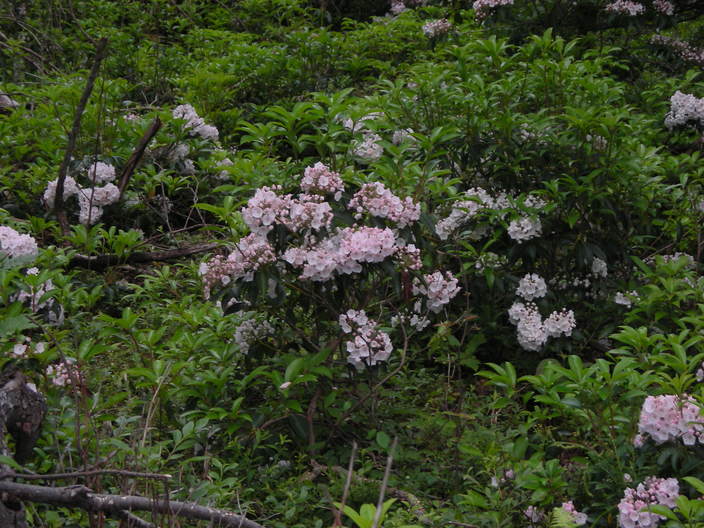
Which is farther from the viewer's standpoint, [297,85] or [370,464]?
[297,85]

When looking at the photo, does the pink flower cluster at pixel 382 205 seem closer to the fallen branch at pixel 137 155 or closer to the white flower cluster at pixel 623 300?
the white flower cluster at pixel 623 300

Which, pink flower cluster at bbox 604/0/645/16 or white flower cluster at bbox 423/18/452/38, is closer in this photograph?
pink flower cluster at bbox 604/0/645/16

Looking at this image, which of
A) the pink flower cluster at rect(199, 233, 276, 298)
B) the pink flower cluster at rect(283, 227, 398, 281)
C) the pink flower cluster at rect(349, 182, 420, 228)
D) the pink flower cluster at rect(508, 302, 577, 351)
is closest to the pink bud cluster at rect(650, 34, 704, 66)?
the pink flower cluster at rect(508, 302, 577, 351)

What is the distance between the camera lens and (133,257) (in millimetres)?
5180

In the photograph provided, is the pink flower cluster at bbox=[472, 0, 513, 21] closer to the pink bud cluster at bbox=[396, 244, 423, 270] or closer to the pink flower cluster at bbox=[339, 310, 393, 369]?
the pink bud cluster at bbox=[396, 244, 423, 270]

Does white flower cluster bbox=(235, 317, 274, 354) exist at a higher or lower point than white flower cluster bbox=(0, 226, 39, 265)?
lower

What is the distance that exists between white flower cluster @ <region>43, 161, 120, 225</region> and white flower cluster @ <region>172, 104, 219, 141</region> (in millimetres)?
916

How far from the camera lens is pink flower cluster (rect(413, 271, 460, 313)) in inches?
134

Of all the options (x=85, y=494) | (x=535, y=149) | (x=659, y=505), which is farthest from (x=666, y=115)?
(x=85, y=494)

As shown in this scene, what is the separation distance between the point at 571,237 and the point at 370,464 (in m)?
1.77

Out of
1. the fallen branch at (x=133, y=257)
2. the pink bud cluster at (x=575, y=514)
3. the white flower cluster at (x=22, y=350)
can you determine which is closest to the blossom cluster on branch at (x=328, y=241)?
the white flower cluster at (x=22, y=350)

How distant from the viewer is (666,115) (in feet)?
18.8

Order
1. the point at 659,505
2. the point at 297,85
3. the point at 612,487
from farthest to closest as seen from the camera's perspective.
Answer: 1. the point at 297,85
2. the point at 612,487
3. the point at 659,505

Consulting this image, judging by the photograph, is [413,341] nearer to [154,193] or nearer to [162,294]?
[162,294]
